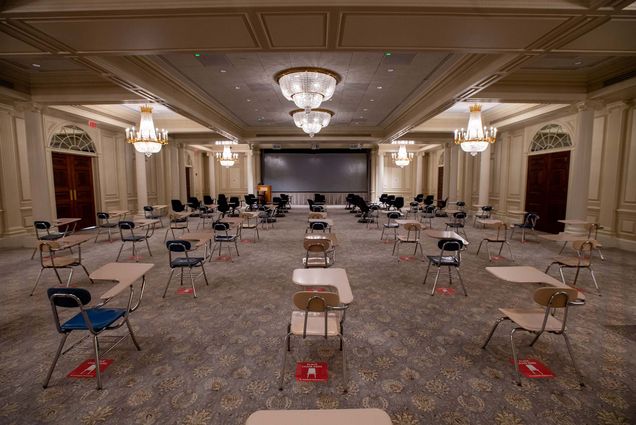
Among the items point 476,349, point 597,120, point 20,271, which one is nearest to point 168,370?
point 476,349

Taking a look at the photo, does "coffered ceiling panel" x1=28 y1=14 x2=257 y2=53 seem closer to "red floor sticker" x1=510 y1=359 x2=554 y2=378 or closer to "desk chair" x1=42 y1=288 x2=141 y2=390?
"desk chair" x1=42 y1=288 x2=141 y2=390

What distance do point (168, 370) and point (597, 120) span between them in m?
11.3

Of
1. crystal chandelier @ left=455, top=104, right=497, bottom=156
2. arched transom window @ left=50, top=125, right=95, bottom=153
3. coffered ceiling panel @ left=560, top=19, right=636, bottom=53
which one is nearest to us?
coffered ceiling panel @ left=560, top=19, right=636, bottom=53

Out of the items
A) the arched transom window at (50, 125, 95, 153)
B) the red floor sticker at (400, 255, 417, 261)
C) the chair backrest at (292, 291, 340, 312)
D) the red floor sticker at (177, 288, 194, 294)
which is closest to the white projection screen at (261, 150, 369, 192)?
the arched transom window at (50, 125, 95, 153)

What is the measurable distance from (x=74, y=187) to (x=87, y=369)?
33.9 ft

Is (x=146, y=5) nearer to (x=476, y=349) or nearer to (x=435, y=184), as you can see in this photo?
(x=476, y=349)

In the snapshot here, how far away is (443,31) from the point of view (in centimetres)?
397

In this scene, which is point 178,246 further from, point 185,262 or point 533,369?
point 533,369

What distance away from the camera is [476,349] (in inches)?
130

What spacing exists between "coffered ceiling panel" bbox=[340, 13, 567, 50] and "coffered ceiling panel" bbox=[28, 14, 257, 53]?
1431 millimetres

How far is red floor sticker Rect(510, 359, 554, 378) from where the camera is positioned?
2.85 metres

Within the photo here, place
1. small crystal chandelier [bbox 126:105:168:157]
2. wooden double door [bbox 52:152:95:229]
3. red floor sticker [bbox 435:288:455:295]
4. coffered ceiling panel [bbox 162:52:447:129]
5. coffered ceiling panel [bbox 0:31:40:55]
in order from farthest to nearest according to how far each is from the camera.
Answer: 1. wooden double door [bbox 52:152:95:229]
2. small crystal chandelier [bbox 126:105:168:157]
3. coffered ceiling panel [bbox 162:52:447:129]
4. red floor sticker [bbox 435:288:455:295]
5. coffered ceiling panel [bbox 0:31:40:55]

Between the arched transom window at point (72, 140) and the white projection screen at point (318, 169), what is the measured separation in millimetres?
11672

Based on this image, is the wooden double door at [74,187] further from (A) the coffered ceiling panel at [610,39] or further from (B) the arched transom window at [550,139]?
(B) the arched transom window at [550,139]
